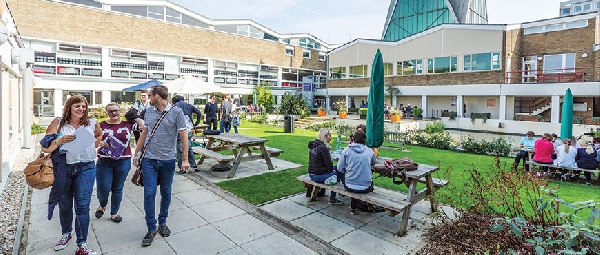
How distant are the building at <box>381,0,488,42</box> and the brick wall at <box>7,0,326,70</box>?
21.3m

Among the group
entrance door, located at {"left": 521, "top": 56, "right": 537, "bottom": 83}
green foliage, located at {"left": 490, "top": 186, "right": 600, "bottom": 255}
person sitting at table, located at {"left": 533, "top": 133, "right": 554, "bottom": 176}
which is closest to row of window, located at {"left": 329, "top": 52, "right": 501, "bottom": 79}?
entrance door, located at {"left": 521, "top": 56, "right": 537, "bottom": 83}

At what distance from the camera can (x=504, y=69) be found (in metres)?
21.5

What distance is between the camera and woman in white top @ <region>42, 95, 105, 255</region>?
3.26m

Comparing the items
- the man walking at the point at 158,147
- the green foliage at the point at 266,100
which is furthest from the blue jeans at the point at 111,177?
the green foliage at the point at 266,100

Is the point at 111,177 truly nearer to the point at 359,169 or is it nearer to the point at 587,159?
the point at 359,169

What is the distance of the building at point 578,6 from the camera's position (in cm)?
3997

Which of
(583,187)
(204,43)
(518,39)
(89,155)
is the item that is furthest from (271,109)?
(89,155)

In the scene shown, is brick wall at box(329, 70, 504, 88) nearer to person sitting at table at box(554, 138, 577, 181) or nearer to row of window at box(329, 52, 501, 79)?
row of window at box(329, 52, 501, 79)

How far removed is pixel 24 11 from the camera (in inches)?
749

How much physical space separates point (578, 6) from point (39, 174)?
2145 inches

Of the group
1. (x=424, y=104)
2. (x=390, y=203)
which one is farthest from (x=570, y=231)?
(x=424, y=104)

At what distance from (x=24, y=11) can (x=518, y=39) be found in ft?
101

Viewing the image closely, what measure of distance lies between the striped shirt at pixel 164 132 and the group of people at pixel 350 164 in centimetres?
203

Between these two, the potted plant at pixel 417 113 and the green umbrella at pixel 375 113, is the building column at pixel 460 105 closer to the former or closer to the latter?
the potted plant at pixel 417 113
